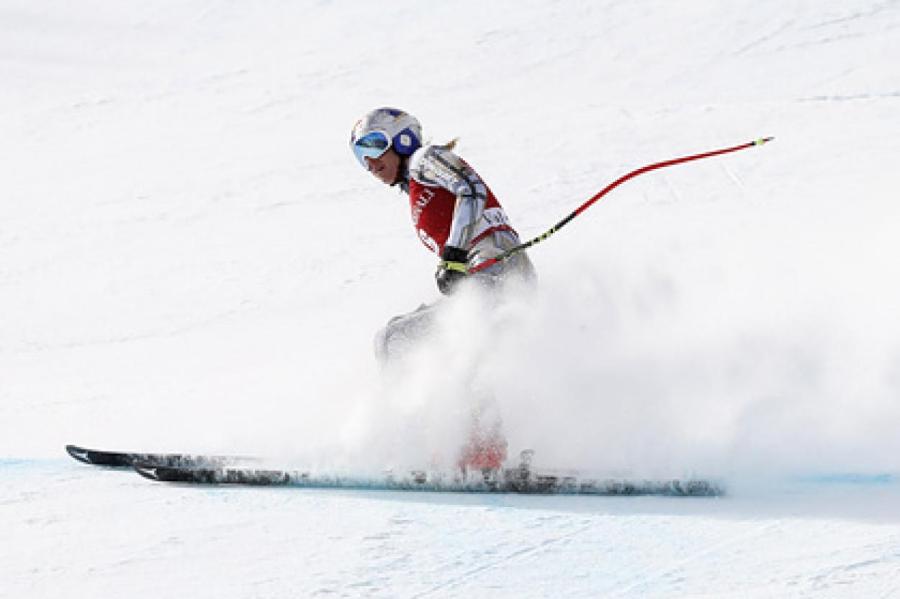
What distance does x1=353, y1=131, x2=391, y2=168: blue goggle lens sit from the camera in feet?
19.7

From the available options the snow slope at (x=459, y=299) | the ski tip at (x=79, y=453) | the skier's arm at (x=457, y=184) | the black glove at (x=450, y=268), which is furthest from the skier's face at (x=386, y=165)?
the ski tip at (x=79, y=453)

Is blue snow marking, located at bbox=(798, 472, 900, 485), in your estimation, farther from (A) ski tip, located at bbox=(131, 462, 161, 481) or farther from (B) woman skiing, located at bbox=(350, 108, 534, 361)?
(A) ski tip, located at bbox=(131, 462, 161, 481)

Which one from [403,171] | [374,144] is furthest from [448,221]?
[374,144]

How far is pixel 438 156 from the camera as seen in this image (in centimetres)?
584

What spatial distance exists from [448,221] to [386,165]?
416mm

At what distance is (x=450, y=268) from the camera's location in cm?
571

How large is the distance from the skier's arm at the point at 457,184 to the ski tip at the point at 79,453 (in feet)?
6.92

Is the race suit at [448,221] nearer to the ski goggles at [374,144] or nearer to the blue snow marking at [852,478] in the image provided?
the ski goggles at [374,144]

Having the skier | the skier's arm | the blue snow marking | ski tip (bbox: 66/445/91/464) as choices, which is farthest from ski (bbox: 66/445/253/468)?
the blue snow marking

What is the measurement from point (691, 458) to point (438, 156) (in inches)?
67.3

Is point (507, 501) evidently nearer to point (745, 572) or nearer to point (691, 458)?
point (691, 458)

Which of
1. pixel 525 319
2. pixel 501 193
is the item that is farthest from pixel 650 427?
pixel 501 193

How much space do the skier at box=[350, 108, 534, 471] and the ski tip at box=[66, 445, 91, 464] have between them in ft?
5.25

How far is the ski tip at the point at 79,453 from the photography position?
6.46 meters
